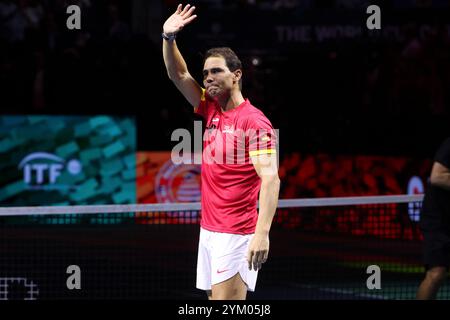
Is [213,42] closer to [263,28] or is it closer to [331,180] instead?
[263,28]

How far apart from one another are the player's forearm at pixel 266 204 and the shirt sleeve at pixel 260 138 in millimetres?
211

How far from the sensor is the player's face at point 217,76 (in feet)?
22.8

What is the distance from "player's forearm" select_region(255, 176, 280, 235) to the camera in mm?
6578

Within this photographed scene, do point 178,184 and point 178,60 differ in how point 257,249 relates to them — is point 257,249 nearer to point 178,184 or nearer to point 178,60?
point 178,60

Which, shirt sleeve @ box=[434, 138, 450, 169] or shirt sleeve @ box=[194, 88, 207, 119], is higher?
shirt sleeve @ box=[194, 88, 207, 119]

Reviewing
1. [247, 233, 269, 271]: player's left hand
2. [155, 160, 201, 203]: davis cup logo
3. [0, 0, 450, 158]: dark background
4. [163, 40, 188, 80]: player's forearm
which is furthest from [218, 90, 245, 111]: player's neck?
[155, 160, 201, 203]: davis cup logo

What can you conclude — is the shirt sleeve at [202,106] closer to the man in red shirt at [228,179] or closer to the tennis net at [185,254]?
the man in red shirt at [228,179]

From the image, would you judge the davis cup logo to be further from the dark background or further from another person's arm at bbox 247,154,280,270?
another person's arm at bbox 247,154,280,270

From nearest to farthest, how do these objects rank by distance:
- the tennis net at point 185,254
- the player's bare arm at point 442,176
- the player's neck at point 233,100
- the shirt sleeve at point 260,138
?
the shirt sleeve at point 260,138
the player's neck at point 233,100
the player's bare arm at point 442,176
the tennis net at point 185,254

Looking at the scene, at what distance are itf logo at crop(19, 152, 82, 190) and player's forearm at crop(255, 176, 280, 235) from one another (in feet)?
38.9

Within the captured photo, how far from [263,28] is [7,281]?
8.40 meters

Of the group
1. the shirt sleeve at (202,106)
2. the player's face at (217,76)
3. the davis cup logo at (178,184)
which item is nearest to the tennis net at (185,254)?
the davis cup logo at (178,184)

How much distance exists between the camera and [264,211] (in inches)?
259

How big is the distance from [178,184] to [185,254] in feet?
11.8
